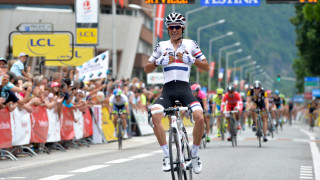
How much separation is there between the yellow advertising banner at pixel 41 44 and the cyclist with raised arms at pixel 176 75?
14008 millimetres

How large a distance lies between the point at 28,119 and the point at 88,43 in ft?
35.1

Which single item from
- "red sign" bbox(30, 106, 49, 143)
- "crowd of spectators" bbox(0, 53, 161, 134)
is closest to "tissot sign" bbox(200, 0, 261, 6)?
"crowd of spectators" bbox(0, 53, 161, 134)

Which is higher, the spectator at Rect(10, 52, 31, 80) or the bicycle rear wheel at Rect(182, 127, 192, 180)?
the spectator at Rect(10, 52, 31, 80)

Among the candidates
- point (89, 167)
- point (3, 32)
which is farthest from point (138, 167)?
point (3, 32)

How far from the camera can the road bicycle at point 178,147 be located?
924 cm

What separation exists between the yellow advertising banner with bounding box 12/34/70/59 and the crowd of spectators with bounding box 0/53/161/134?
108 centimetres

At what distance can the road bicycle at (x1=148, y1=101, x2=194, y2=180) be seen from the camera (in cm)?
924

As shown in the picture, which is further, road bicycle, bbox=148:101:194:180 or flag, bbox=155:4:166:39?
flag, bbox=155:4:166:39

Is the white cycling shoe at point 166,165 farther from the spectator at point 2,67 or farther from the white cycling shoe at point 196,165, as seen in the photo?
the spectator at point 2,67

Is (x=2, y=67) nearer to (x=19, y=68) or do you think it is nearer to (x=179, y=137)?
(x=19, y=68)

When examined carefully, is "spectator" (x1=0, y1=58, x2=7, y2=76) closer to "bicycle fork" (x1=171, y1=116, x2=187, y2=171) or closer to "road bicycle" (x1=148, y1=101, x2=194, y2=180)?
"road bicycle" (x1=148, y1=101, x2=194, y2=180)

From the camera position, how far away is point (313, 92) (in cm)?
8144

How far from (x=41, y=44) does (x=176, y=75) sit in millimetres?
14421

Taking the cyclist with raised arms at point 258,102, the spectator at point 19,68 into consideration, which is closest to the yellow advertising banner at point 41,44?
the spectator at point 19,68
